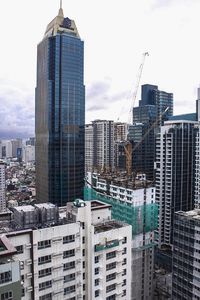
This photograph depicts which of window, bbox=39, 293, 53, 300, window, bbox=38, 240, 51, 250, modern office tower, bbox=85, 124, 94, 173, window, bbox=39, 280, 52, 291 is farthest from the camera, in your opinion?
modern office tower, bbox=85, 124, 94, 173

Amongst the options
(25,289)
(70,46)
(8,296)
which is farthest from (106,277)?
(70,46)

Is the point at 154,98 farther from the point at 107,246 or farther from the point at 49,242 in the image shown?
the point at 49,242

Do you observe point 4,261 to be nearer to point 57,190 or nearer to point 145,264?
point 145,264

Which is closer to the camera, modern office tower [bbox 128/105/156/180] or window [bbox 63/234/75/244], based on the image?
window [bbox 63/234/75/244]

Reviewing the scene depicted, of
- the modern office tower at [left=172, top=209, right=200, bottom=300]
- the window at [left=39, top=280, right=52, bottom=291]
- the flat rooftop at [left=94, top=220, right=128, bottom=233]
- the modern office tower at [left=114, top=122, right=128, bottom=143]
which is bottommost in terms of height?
the modern office tower at [left=172, top=209, right=200, bottom=300]

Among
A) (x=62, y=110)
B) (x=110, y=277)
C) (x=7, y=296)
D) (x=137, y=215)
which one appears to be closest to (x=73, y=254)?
(x=110, y=277)

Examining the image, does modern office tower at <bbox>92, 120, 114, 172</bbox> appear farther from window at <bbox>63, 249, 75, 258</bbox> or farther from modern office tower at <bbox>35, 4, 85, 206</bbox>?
window at <bbox>63, 249, 75, 258</bbox>

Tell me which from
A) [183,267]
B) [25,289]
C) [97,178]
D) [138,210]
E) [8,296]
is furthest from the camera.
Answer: [97,178]

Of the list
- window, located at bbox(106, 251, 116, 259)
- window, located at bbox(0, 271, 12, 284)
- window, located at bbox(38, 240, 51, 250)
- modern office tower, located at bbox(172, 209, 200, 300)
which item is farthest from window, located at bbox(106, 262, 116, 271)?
modern office tower, located at bbox(172, 209, 200, 300)
